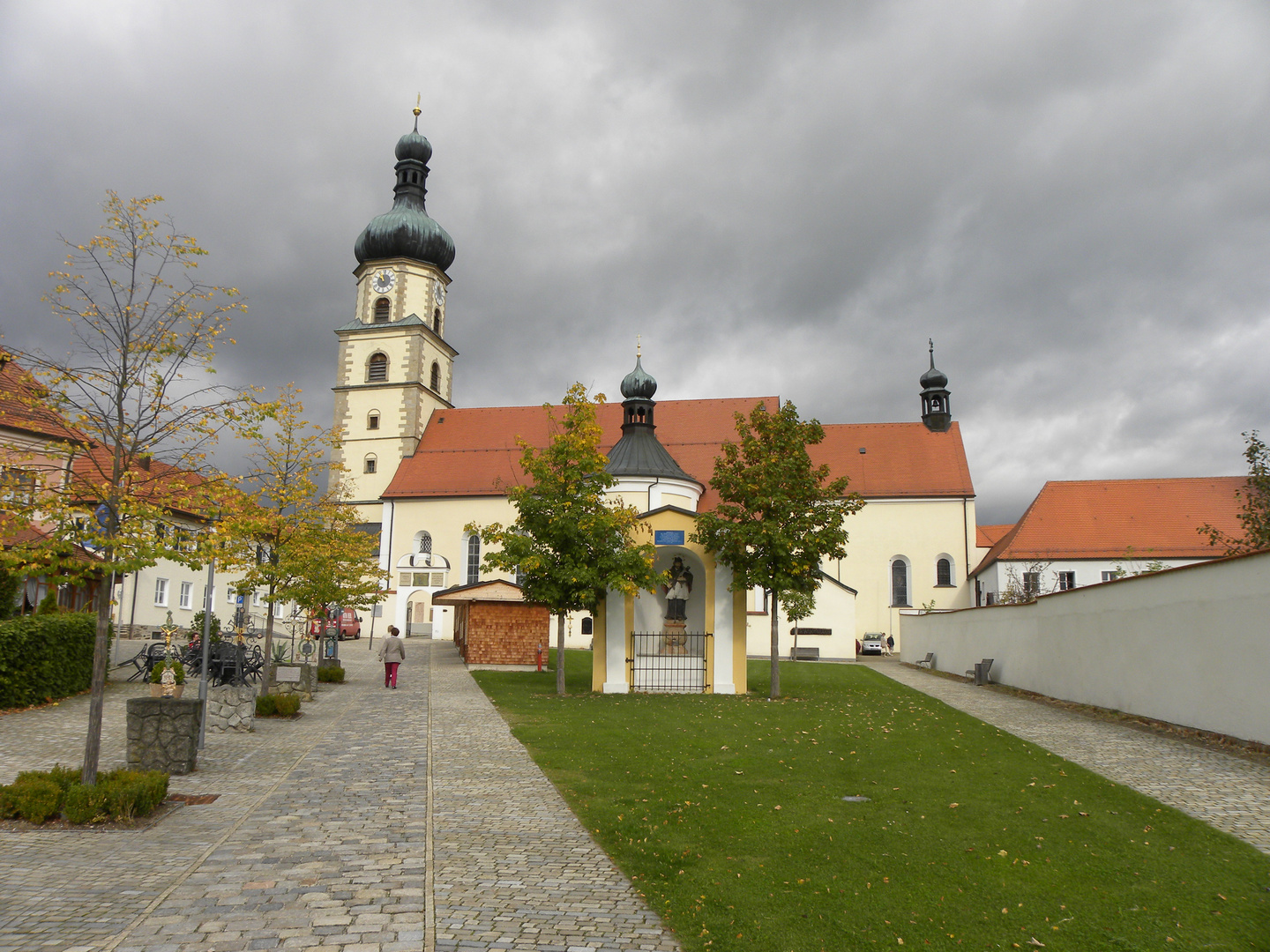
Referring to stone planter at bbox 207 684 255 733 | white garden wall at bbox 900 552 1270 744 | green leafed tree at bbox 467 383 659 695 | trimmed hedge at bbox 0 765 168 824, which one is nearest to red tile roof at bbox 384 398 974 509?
green leafed tree at bbox 467 383 659 695

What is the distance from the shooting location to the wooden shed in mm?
31062

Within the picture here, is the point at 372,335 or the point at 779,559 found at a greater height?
the point at 372,335

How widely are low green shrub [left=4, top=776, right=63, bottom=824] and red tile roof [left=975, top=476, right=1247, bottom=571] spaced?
131 feet

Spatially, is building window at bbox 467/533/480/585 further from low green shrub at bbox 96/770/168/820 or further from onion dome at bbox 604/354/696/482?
low green shrub at bbox 96/770/168/820

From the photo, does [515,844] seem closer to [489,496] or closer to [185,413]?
[185,413]

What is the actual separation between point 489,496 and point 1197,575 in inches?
1523

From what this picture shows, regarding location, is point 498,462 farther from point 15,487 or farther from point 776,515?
point 15,487

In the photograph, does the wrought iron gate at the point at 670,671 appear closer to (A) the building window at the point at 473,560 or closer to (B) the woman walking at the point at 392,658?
(B) the woman walking at the point at 392,658

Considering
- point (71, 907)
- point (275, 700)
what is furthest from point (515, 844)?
point (275, 700)

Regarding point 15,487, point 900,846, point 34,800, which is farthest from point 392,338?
point 900,846

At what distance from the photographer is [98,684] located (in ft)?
29.2

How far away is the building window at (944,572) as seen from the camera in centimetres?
4575

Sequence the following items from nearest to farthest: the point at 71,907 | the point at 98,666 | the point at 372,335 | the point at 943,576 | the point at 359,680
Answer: the point at 71,907
the point at 98,666
the point at 359,680
the point at 943,576
the point at 372,335

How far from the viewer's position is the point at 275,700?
16.0 metres
